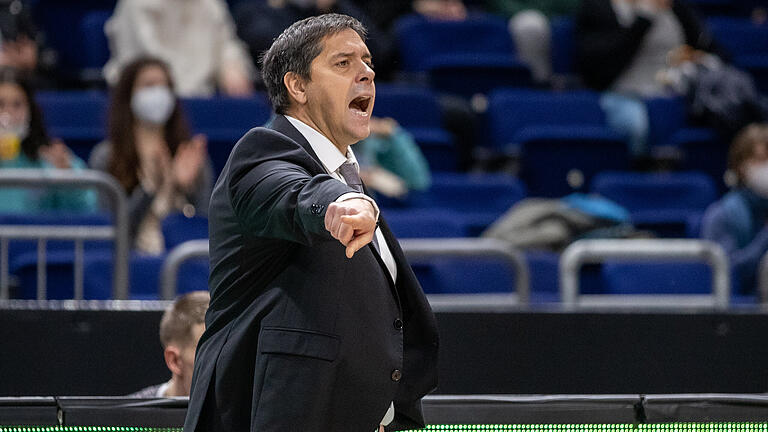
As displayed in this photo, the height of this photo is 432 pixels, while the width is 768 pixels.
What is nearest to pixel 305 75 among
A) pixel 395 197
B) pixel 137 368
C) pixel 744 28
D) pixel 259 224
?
pixel 259 224

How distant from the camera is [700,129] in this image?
7.60 meters

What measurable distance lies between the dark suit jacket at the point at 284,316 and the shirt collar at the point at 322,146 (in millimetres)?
17

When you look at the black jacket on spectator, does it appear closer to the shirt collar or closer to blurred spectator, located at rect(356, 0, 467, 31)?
blurred spectator, located at rect(356, 0, 467, 31)

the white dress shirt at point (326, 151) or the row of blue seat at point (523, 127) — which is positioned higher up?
the white dress shirt at point (326, 151)

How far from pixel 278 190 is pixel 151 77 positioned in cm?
404

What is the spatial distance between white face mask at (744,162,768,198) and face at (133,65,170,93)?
2795mm

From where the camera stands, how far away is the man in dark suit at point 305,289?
1931mm

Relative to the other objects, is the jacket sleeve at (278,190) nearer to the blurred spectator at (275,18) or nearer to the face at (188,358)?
the face at (188,358)

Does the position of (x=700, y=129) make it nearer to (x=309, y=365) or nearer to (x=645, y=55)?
(x=645, y=55)

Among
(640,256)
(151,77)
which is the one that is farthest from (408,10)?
(640,256)

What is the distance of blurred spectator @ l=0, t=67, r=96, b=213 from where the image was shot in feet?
17.0

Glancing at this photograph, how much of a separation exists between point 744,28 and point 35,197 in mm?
5509

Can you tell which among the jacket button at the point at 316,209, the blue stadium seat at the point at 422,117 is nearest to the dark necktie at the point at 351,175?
the jacket button at the point at 316,209

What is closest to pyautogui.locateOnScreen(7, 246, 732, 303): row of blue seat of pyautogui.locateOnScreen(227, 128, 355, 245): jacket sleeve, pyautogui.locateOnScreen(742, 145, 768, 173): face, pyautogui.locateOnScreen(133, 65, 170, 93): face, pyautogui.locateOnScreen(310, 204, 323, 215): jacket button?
pyautogui.locateOnScreen(742, 145, 768, 173): face
